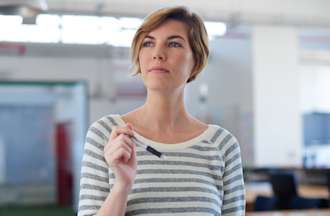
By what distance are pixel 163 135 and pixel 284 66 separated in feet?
19.8

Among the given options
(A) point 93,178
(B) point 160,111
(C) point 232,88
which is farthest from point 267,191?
(A) point 93,178

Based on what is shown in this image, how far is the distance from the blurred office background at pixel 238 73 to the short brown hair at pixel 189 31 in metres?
3.59

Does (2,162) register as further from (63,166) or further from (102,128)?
(102,128)

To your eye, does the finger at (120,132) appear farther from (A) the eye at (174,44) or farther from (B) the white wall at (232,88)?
(B) the white wall at (232,88)

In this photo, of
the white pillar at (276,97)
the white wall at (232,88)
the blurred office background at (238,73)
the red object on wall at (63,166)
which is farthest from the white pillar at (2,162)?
the white pillar at (276,97)

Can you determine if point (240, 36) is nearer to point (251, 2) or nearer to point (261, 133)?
point (251, 2)

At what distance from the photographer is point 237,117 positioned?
7.50 m

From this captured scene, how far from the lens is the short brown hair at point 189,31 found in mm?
1188

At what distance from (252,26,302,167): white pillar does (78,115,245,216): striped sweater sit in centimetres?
574

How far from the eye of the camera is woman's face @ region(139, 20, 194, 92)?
117 cm

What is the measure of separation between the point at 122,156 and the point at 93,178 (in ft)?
0.39

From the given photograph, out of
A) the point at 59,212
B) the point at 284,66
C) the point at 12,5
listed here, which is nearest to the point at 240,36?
the point at 284,66

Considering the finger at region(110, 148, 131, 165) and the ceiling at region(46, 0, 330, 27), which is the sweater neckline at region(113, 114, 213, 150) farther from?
the ceiling at region(46, 0, 330, 27)

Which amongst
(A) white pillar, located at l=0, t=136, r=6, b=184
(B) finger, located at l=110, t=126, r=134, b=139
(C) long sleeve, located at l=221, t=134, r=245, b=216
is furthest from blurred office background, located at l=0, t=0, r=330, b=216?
(B) finger, located at l=110, t=126, r=134, b=139
